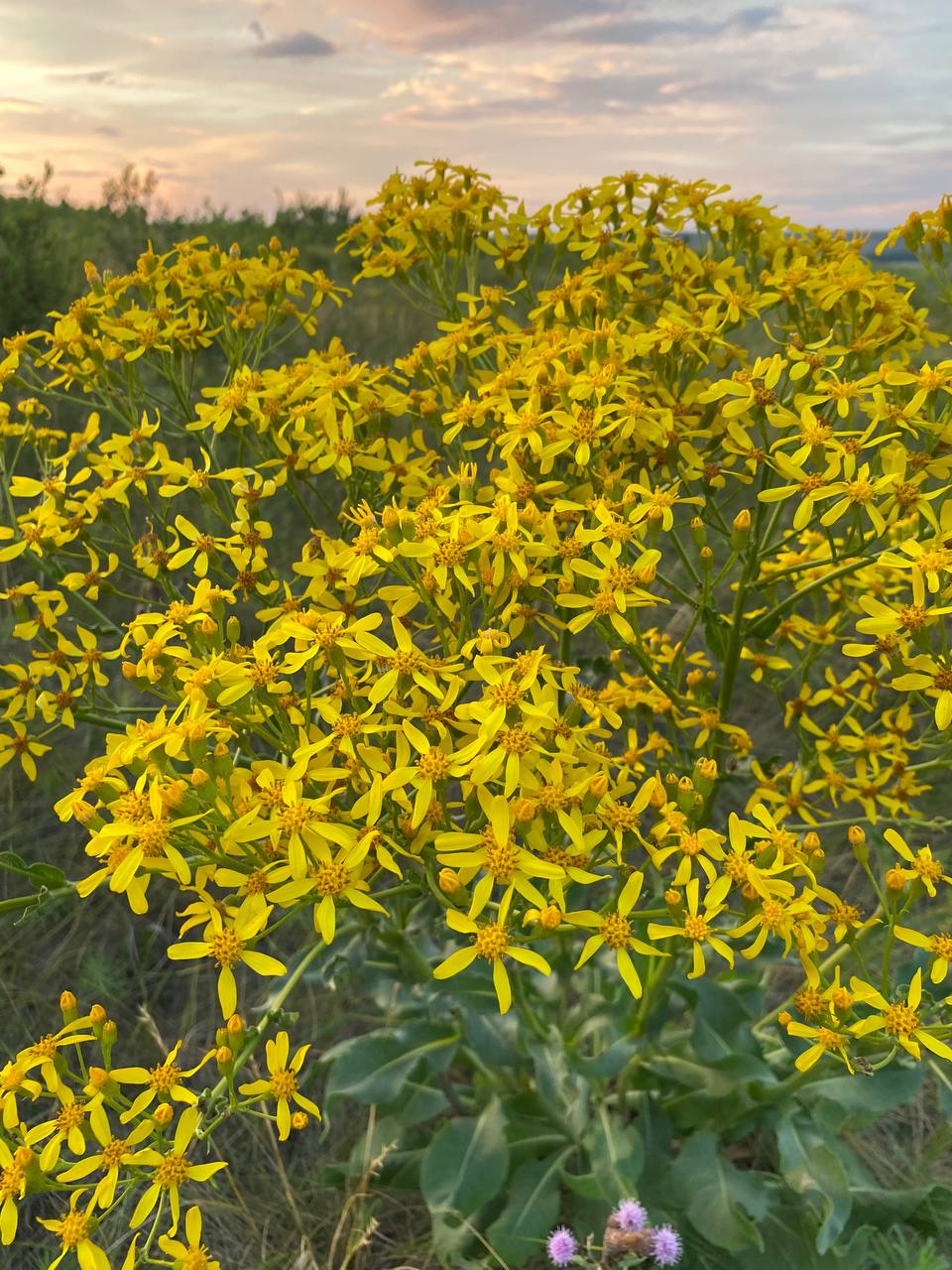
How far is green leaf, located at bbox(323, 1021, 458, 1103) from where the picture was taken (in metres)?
3.09

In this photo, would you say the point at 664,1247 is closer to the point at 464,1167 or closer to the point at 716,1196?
the point at 716,1196

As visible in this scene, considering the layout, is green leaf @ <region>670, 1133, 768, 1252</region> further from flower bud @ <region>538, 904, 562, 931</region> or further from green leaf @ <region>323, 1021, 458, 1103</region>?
flower bud @ <region>538, 904, 562, 931</region>

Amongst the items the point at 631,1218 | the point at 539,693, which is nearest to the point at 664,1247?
the point at 631,1218

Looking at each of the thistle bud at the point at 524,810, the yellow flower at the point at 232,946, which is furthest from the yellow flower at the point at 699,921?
Result: the yellow flower at the point at 232,946

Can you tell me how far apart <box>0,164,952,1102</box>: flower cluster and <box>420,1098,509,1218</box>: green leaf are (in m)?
0.67

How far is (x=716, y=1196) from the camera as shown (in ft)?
9.59

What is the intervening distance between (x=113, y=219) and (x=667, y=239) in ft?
30.9

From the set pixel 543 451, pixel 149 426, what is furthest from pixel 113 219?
pixel 543 451

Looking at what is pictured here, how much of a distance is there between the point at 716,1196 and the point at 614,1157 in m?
0.32

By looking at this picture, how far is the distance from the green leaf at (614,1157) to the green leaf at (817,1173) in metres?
0.43

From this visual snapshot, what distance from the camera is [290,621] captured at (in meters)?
1.98

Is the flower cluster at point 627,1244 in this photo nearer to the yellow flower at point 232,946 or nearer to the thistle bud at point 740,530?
the yellow flower at point 232,946

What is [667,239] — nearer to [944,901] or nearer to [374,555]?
[374,555]

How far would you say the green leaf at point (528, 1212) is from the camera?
2947mm
